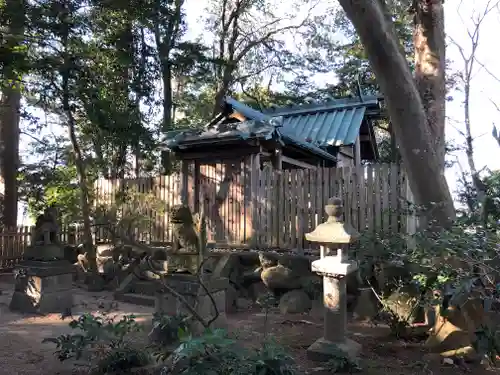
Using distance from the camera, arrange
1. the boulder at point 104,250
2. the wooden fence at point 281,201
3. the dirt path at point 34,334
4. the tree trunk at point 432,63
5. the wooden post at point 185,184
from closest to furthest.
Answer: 1. the dirt path at point 34,334
2. the tree trunk at point 432,63
3. the wooden fence at point 281,201
4. the wooden post at point 185,184
5. the boulder at point 104,250

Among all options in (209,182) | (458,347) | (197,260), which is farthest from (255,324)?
(209,182)

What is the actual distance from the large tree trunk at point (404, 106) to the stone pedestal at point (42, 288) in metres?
6.61

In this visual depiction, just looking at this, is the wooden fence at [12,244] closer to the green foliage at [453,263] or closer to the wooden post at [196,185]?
the wooden post at [196,185]

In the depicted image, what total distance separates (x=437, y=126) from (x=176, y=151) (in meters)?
6.35

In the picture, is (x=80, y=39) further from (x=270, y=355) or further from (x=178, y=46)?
(x=270, y=355)

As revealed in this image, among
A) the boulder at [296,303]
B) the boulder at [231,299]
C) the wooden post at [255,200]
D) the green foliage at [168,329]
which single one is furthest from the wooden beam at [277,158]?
the green foliage at [168,329]

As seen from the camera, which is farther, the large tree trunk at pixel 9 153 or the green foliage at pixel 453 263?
the large tree trunk at pixel 9 153

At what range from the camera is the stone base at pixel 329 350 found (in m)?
4.61

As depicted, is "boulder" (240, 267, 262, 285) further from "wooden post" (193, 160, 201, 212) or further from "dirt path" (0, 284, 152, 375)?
"wooden post" (193, 160, 201, 212)

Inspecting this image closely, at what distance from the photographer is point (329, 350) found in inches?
183

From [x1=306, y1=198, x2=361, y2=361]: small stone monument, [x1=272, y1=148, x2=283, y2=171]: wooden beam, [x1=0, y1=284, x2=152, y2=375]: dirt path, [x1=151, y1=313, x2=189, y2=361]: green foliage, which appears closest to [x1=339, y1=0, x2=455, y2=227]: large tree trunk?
[x1=306, y1=198, x2=361, y2=361]: small stone monument

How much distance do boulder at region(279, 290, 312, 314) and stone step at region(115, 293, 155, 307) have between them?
269cm

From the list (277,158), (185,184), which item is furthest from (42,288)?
(277,158)

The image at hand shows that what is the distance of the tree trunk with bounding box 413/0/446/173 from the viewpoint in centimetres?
502
